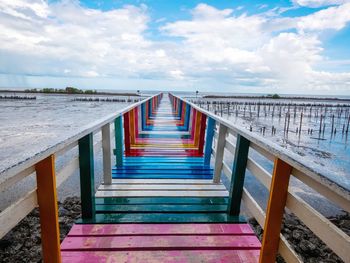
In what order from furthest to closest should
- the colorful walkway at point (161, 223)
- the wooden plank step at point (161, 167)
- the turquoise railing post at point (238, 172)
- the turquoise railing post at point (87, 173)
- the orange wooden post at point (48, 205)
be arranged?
the wooden plank step at point (161, 167) < the turquoise railing post at point (238, 172) < the turquoise railing post at point (87, 173) < the colorful walkway at point (161, 223) < the orange wooden post at point (48, 205)

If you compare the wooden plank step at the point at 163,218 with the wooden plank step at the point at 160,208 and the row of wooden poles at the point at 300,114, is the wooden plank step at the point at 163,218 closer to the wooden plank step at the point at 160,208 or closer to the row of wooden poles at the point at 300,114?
the wooden plank step at the point at 160,208

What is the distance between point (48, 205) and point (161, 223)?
1.42m

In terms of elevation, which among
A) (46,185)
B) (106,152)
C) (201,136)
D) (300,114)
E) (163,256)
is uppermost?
(46,185)

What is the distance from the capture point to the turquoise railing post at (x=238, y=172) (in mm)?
2760

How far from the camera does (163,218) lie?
115 inches

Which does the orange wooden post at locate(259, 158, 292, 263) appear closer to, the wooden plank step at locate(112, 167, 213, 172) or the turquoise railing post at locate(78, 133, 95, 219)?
the turquoise railing post at locate(78, 133, 95, 219)

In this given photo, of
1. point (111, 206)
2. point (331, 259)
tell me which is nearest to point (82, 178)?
point (111, 206)

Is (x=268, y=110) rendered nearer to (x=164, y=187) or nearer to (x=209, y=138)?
(x=209, y=138)

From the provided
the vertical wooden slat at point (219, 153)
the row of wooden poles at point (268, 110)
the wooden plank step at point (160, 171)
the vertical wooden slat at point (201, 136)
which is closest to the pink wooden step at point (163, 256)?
the vertical wooden slat at point (219, 153)

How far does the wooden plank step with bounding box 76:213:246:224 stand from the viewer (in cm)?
283

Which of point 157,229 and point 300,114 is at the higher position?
point 157,229

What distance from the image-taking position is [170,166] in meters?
4.80

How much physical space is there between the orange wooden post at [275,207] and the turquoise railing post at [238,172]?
94cm

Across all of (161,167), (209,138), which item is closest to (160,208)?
(161,167)
